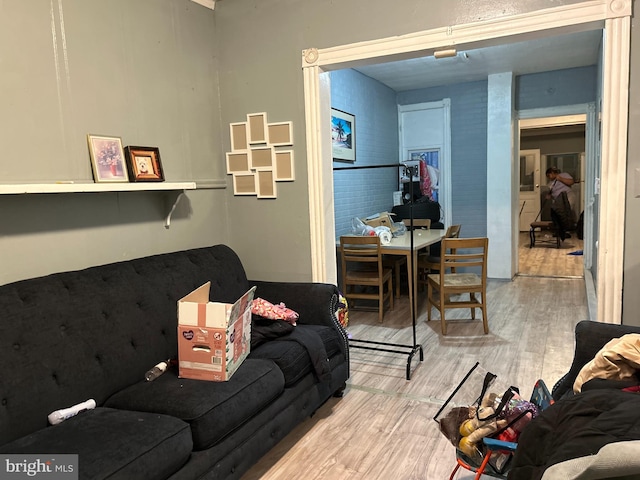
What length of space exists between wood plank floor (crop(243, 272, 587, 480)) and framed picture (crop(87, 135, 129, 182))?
5.37 ft

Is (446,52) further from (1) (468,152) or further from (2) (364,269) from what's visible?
(1) (468,152)

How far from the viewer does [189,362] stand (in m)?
2.12

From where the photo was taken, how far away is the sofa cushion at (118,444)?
4.87 ft

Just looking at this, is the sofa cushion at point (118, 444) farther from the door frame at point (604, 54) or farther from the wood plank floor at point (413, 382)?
the door frame at point (604, 54)

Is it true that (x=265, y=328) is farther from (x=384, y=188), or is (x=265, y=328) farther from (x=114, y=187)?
(x=384, y=188)

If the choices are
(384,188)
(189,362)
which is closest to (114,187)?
(189,362)

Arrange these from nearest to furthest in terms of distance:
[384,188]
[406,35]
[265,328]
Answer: [265,328] → [406,35] → [384,188]

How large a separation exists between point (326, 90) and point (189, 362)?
2.00m

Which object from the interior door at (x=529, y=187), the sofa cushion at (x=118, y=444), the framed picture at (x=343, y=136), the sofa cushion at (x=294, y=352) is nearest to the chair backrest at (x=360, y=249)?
the framed picture at (x=343, y=136)

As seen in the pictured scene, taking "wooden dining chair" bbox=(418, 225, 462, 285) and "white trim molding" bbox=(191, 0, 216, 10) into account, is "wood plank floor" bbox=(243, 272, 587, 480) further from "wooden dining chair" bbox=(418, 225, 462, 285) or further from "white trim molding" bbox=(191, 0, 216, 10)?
"white trim molding" bbox=(191, 0, 216, 10)

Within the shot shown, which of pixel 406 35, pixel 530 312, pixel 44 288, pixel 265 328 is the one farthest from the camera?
pixel 530 312

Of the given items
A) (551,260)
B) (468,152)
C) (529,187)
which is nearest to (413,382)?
(468,152)

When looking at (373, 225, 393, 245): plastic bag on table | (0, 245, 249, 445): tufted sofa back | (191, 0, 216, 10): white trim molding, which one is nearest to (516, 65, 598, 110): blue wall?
(373, 225, 393, 245): plastic bag on table

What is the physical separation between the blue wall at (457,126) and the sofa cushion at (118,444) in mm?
3768
